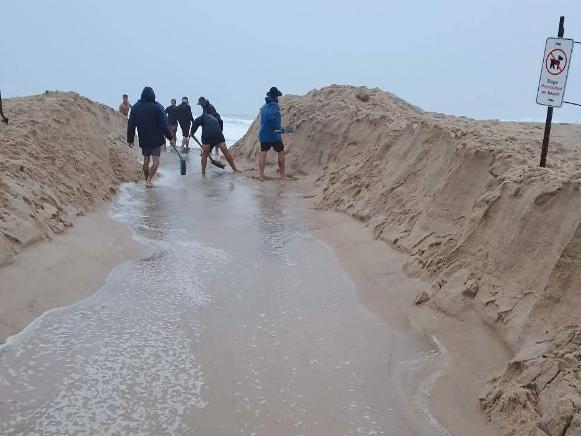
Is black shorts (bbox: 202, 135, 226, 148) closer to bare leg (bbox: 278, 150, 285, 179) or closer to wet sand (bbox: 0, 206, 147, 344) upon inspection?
bare leg (bbox: 278, 150, 285, 179)

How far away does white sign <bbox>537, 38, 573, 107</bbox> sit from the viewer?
4547mm

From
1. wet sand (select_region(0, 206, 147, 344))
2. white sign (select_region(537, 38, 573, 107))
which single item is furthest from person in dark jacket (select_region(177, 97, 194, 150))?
white sign (select_region(537, 38, 573, 107))

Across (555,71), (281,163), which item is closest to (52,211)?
(555,71)

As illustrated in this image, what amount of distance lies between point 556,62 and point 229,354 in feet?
10.7

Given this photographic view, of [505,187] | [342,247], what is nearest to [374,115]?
[342,247]

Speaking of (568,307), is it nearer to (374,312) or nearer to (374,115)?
(374,312)

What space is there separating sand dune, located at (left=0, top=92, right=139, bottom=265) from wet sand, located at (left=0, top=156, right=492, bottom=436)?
0.84m

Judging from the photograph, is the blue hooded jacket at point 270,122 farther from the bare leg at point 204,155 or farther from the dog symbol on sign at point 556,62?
the dog symbol on sign at point 556,62

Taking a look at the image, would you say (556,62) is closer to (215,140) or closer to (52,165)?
(52,165)

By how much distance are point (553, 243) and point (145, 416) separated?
246 cm

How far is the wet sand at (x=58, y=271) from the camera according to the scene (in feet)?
12.7

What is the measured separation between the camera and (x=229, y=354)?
3.52 m

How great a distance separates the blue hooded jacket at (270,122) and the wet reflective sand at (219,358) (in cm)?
482

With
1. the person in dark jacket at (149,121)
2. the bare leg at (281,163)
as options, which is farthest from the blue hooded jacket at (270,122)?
the person in dark jacket at (149,121)
